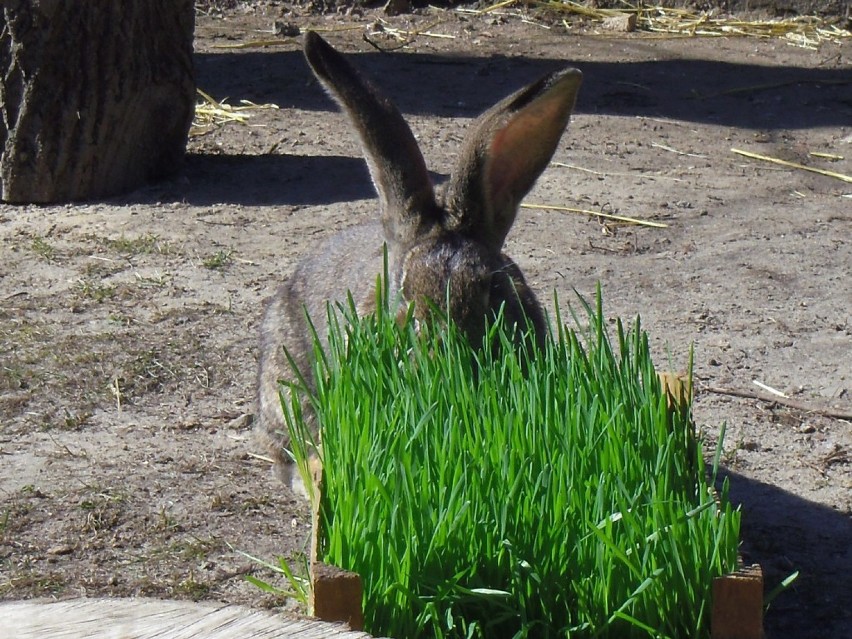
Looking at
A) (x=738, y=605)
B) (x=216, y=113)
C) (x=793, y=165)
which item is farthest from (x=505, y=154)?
(x=216, y=113)

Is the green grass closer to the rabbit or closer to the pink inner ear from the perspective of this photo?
the rabbit

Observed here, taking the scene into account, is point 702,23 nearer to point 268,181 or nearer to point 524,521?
point 268,181

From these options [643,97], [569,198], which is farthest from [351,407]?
[643,97]

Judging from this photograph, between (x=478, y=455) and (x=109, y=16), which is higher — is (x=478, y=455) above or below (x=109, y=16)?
below

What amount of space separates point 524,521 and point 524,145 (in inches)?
60.1

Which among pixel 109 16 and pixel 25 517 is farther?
pixel 109 16

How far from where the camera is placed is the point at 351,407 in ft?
9.71

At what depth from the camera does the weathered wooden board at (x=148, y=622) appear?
6.35 feet

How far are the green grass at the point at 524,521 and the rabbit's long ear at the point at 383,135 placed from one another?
38.1 inches

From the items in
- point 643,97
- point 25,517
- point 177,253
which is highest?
point 643,97

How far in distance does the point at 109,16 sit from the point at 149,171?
2.93 feet

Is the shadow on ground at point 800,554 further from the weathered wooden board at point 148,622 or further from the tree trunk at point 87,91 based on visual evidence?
the tree trunk at point 87,91

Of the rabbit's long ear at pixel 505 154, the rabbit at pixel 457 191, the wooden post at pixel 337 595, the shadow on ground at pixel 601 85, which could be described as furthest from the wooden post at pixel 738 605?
the shadow on ground at pixel 601 85

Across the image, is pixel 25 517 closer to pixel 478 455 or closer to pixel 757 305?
pixel 478 455
